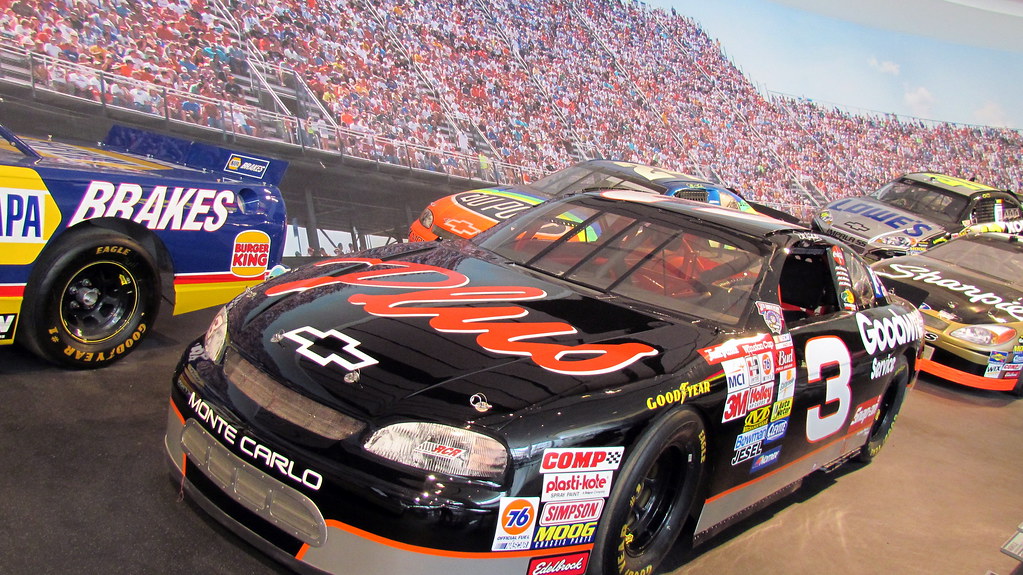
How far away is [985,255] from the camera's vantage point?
7.75 metres

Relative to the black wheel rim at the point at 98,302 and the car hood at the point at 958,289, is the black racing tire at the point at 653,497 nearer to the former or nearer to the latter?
the black wheel rim at the point at 98,302

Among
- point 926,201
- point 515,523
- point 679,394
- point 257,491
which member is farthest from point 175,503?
point 926,201

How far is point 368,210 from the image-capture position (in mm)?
8523

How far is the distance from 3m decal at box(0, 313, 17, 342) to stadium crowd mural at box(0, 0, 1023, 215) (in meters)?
4.25

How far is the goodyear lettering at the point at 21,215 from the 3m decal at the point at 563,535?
8.91 ft

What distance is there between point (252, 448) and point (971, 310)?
254 inches

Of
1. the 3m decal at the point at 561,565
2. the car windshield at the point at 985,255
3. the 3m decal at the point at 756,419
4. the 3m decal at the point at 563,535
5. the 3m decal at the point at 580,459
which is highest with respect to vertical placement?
the car windshield at the point at 985,255

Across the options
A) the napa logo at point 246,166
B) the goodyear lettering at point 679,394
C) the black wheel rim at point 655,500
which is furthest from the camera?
the napa logo at point 246,166

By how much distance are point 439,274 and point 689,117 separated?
432 inches

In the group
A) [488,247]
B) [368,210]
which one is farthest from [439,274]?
[368,210]

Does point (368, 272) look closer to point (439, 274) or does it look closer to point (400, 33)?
point (439, 274)

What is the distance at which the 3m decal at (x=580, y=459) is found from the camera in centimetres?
220

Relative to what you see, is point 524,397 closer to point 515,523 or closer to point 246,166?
point 515,523

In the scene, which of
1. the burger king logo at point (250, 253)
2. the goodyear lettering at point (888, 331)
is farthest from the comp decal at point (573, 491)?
the burger king logo at point (250, 253)
